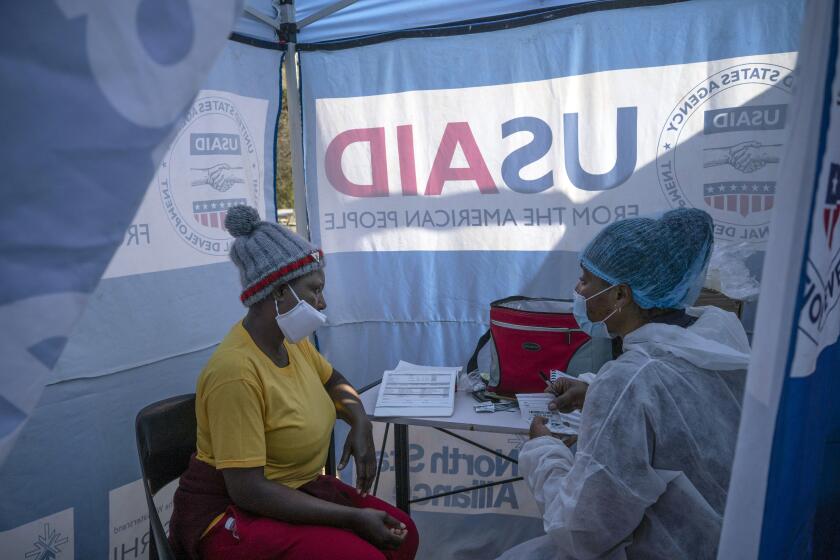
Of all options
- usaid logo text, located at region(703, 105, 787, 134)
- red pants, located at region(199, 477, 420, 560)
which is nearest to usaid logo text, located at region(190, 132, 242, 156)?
red pants, located at region(199, 477, 420, 560)

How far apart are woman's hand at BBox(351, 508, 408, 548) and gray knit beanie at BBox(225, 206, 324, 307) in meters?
0.69

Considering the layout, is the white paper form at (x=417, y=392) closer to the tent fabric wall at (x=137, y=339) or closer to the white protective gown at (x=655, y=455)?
the white protective gown at (x=655, y=455)

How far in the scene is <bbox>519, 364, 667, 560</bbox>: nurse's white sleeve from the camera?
131 centimetres

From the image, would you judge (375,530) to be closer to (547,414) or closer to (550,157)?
(547,414)

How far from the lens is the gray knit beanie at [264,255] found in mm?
1860

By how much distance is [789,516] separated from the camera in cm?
91

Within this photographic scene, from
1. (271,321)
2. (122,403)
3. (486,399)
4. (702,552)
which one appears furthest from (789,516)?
(122,403)

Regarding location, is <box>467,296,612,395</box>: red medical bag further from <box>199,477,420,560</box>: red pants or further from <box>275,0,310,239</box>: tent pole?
<box>275,0,310,239</box>: tent pole

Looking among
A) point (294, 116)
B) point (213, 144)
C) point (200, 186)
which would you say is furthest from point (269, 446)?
point (294, 116)

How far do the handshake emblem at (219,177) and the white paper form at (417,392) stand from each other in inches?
50.6

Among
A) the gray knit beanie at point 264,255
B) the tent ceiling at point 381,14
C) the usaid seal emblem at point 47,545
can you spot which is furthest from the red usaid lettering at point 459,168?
the usaid seal emblem at point 47,545

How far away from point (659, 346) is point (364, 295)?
221cm

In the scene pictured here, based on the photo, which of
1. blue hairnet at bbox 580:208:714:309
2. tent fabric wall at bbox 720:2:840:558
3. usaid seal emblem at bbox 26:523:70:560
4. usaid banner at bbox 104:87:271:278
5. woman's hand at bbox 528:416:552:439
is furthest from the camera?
usaid banner at bbox 104:87:271:278

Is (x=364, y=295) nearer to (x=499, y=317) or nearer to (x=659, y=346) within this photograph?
(x=499, y=317)
